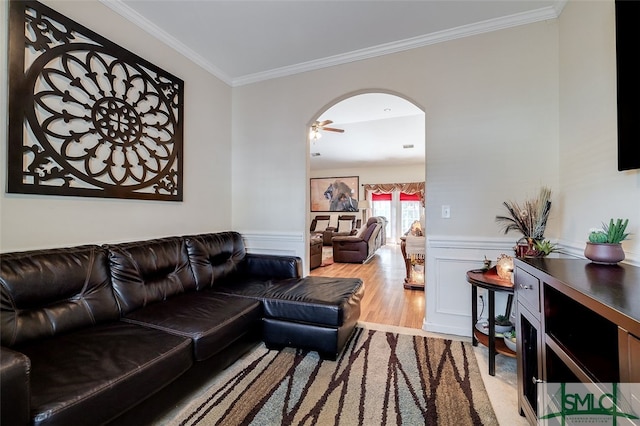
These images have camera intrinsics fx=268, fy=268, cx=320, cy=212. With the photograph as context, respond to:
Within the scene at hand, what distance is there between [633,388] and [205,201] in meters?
3.14

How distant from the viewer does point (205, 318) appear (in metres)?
1.71

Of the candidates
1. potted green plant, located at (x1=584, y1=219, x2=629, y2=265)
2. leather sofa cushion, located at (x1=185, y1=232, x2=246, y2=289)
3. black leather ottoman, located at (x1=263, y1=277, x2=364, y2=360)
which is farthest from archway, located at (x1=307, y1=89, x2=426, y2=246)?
potted green plant, located at (x1=584, y1=219, x2=629, y2=265)

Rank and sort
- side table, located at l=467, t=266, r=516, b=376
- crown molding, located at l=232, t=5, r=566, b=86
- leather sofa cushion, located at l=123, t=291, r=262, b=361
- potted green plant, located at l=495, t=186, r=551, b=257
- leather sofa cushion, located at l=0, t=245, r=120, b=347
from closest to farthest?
leather sofa cushion, located at l=0, t=245, r=120, b=347
leather sofa cushion, located at l=123, t=291, r=262, b=361
side table, located at l=467, t=266, r=516, b=376
potted green plant, located at l=495, t=186, r=551, b=257
crown molding, located at l=232, t=5, r=566, b=86

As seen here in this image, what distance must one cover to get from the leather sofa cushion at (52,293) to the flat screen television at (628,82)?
2944 mm

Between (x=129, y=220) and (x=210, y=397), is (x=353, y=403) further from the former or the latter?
(x=129, y=220)

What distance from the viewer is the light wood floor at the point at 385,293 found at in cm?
286

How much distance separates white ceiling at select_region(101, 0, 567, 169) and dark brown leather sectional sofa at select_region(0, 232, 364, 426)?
6.22 ft

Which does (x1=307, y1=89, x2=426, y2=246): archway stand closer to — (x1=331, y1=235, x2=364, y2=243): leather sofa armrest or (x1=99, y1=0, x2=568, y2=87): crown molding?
(x1=99, y1=0, x2=568, y2=87): crown molding

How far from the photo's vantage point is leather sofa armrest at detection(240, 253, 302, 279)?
2730 mm

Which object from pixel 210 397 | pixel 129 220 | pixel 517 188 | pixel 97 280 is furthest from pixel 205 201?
pixel 517 188

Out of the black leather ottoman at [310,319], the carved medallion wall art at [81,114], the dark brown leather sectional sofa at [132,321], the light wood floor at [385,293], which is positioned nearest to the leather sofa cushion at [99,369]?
the dark brown leather sectional sofa at [132,321]

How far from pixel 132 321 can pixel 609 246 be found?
8.65ft

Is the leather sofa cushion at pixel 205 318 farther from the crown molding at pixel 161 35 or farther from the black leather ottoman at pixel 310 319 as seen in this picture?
the crown molding at pixel 161 35

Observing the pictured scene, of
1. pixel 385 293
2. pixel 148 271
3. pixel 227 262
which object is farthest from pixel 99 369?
pixel 385 293
